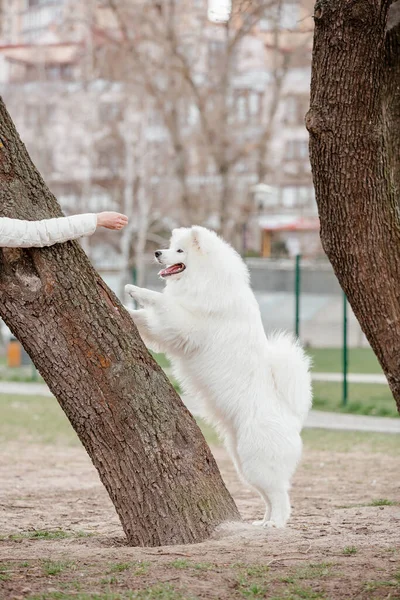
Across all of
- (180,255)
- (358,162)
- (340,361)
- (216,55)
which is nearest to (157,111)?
(216,55)

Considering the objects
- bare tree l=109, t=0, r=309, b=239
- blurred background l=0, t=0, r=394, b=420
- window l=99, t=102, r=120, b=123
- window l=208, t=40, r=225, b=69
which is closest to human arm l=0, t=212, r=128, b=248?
blurred background l=0, t=0, r=394, b=420

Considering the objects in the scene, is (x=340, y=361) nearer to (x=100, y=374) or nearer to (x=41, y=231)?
(x=100, y=374)

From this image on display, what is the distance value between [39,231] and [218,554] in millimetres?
2119

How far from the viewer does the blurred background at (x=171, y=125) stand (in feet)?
85.6

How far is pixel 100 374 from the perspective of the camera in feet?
18.0

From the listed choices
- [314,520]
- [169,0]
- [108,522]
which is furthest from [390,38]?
[169,0]

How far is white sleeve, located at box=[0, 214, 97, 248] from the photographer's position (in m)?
5.31

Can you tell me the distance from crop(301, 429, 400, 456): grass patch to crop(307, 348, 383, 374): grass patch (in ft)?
29.1

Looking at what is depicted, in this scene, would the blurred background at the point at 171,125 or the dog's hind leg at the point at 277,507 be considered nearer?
→ the dog's hind leg at the point at 277,507

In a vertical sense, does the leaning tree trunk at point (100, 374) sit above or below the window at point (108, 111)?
below

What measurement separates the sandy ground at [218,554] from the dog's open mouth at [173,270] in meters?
1.90

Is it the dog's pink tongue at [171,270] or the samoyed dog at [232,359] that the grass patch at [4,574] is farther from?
the dog's pink tongue at [171,270]

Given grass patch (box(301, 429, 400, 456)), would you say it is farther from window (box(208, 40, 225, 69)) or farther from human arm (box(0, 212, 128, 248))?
window (box(208, 40, 225, 69))

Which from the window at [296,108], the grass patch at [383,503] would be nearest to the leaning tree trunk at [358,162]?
the grass patch at [383,503]
